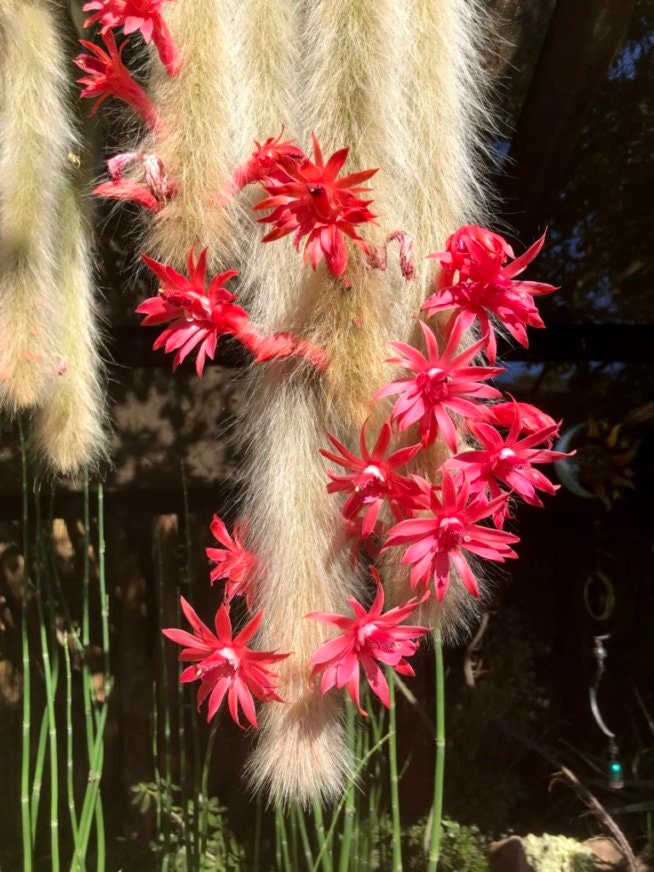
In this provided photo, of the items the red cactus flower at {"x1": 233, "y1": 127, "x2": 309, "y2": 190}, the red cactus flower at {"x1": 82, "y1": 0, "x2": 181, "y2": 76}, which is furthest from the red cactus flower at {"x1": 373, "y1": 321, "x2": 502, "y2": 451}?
the red cactus flower at {"x1": 82, "y1": 0, "x2": 181, "y2": 76}

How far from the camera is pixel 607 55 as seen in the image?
858 millimetres

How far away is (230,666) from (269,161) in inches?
12.0

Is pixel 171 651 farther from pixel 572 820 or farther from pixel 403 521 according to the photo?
pixel 403 521

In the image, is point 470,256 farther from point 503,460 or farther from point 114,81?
point 114,81

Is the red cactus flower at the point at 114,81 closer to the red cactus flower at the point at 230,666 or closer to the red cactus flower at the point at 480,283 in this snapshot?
the red cactus flower at the point at 480,283

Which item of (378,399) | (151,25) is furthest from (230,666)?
(151,25)

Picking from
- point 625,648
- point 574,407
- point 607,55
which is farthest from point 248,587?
point 625,648

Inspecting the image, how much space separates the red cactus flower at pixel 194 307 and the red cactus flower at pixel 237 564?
0.41 ft

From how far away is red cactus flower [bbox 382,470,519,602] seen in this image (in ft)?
1.34

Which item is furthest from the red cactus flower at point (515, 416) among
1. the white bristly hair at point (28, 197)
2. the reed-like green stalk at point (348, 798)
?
the white bristly hair at point (28, 197)

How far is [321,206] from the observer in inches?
15.3

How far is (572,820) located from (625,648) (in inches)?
13.9

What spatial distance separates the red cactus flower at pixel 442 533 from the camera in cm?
41

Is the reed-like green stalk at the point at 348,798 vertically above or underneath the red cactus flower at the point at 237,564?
underneath
